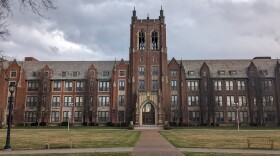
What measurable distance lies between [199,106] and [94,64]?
90.4 feet

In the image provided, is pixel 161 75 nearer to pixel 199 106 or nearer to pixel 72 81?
pixel 199 106

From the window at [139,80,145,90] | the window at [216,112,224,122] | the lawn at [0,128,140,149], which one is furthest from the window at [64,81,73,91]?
the lawn at [0,128,140,149]

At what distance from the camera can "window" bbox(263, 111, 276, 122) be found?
2598 inches

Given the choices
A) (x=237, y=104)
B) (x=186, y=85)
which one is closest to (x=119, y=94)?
(x=186, y=85)

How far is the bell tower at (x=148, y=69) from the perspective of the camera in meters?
61.9

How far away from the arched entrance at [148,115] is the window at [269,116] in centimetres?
2555

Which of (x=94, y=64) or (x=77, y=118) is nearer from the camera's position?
(x=77, y=118)

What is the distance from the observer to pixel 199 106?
6700cm

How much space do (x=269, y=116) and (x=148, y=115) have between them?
2760 cm

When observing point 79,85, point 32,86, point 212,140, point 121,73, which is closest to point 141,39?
point 121,73

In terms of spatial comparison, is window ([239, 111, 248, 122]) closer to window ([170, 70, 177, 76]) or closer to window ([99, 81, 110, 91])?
window ([170, 70, 177, 76])

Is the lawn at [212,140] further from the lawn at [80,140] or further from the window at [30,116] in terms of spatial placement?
the window at [30,116]

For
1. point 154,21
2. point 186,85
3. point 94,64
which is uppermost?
point 154,21

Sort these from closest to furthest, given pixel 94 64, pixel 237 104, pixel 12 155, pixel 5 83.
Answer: pixel 12 155 < pixel 237 104 < pixel 5 83 < pixel 94 64
